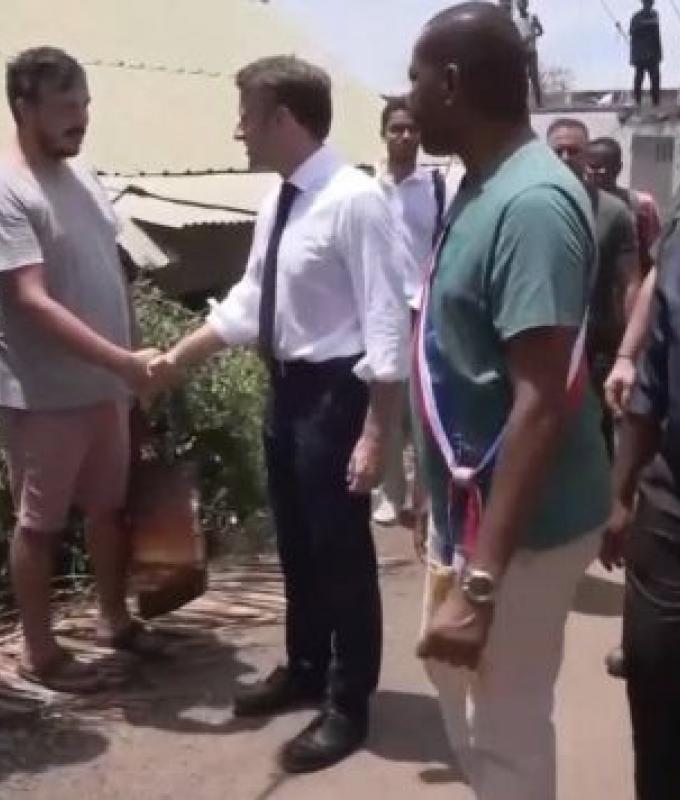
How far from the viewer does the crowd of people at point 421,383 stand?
246 cm

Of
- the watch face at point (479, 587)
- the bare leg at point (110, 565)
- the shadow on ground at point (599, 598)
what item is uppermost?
the watch face at point (479, 587)

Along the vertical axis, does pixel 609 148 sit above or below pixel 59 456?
above

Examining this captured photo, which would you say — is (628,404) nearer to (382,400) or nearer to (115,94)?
(382,400)

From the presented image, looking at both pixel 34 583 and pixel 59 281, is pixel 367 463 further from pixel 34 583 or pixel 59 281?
pixel 34 583

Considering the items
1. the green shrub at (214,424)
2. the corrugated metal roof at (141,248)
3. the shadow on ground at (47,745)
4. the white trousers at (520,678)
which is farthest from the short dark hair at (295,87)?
the corrugated metal roof at (141,248)

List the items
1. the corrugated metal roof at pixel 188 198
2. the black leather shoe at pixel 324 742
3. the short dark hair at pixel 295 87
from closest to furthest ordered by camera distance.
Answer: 1. the short dark hair at pixel 295 87
2. the black leather shoe at pixel 324 742
3. the corrugated metal roof at pixel 188 198

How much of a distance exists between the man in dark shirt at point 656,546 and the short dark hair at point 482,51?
15.3 inches

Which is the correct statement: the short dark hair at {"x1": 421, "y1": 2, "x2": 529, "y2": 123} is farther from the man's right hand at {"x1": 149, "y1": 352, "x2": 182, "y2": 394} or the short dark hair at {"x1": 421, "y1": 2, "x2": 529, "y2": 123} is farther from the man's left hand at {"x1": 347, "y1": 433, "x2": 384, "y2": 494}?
the man's right hand at {"x1": 149, "y1": 352, "x2": 182, "y2": 394}

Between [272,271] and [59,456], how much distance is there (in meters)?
0.87

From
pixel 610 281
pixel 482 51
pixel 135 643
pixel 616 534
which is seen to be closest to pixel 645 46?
pixel 610 281

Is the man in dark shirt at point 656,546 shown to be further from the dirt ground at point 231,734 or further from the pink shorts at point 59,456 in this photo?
Answer: the pink shorts at point 59,456

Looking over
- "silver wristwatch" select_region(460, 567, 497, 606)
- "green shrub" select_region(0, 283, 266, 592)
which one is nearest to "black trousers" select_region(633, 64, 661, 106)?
"green shrub" select_region(0, 283, 266, 592)

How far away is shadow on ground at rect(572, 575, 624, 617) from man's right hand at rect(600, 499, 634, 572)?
2103 mm

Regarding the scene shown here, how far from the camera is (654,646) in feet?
8.47
